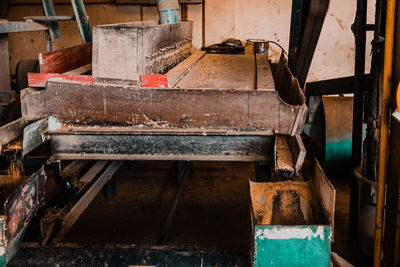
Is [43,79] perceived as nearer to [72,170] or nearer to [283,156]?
[72,170]

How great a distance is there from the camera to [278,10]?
5.14m

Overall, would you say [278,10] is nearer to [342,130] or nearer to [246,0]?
[246,0]

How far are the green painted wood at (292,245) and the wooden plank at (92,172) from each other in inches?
49.5

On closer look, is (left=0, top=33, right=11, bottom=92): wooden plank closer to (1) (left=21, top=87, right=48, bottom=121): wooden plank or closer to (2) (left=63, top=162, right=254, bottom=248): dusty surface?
(2) (left=63, top=162, right=254, bottom=248): dusty surface

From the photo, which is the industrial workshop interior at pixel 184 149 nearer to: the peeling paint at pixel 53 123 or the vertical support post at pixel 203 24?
the peeling paint at pixel 53 123

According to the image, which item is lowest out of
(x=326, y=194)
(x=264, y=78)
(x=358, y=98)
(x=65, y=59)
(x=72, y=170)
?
(x=72, y=170)

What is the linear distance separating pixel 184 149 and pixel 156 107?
19 cm

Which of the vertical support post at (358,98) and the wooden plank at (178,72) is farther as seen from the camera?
the vertical support post at (358,98)

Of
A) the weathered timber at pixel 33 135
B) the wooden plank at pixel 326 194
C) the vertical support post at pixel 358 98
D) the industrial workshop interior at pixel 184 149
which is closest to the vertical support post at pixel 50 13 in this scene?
the industrial workshop interior at pixel 184 149

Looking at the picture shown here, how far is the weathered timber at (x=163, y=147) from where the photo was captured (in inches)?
62.7

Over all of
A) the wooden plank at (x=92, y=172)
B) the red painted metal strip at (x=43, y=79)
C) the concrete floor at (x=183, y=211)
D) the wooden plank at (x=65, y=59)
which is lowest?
the concrete floor at (x=183, y=211)

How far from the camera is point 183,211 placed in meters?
3.34

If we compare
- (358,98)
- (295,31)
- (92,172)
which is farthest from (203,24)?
(92,172)

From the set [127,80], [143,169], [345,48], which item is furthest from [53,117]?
[345,48]
